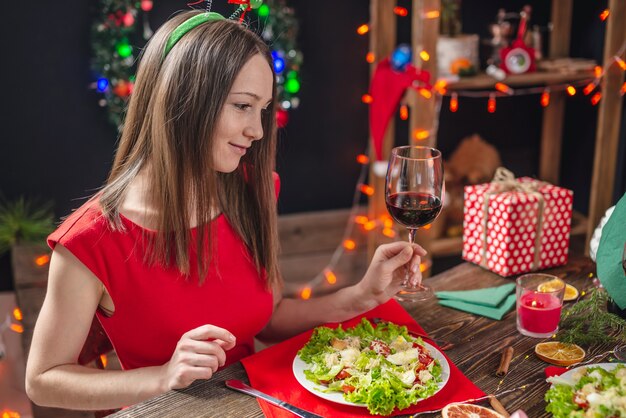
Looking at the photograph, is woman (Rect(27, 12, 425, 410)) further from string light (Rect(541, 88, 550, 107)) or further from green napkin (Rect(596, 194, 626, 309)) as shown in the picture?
string light (Rect(541, 88, 550, 107))

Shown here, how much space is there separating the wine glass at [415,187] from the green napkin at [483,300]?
25 centimetres

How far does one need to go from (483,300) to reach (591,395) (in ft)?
1.75

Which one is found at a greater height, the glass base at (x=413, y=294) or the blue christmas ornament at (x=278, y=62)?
the blue christmas ornament at (x=278, y=62)

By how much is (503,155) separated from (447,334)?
284 cm

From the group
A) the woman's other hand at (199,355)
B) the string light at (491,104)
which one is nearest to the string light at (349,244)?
the string light at (491,104)

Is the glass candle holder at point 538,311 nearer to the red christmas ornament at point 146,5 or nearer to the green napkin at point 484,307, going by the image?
the green napkin at point 484,307

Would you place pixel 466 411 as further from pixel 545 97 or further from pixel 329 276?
pixel 545 97

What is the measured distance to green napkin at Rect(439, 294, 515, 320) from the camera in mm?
1619

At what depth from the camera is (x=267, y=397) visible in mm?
1272

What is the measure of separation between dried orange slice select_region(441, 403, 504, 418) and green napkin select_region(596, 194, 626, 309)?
0.39 meters

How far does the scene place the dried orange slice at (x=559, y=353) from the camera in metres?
1.39

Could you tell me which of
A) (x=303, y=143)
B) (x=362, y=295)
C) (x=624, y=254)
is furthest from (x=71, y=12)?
(x=624, y=254)

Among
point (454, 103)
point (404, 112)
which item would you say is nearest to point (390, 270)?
point (404, 112)

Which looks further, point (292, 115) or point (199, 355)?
point (292, 115)
